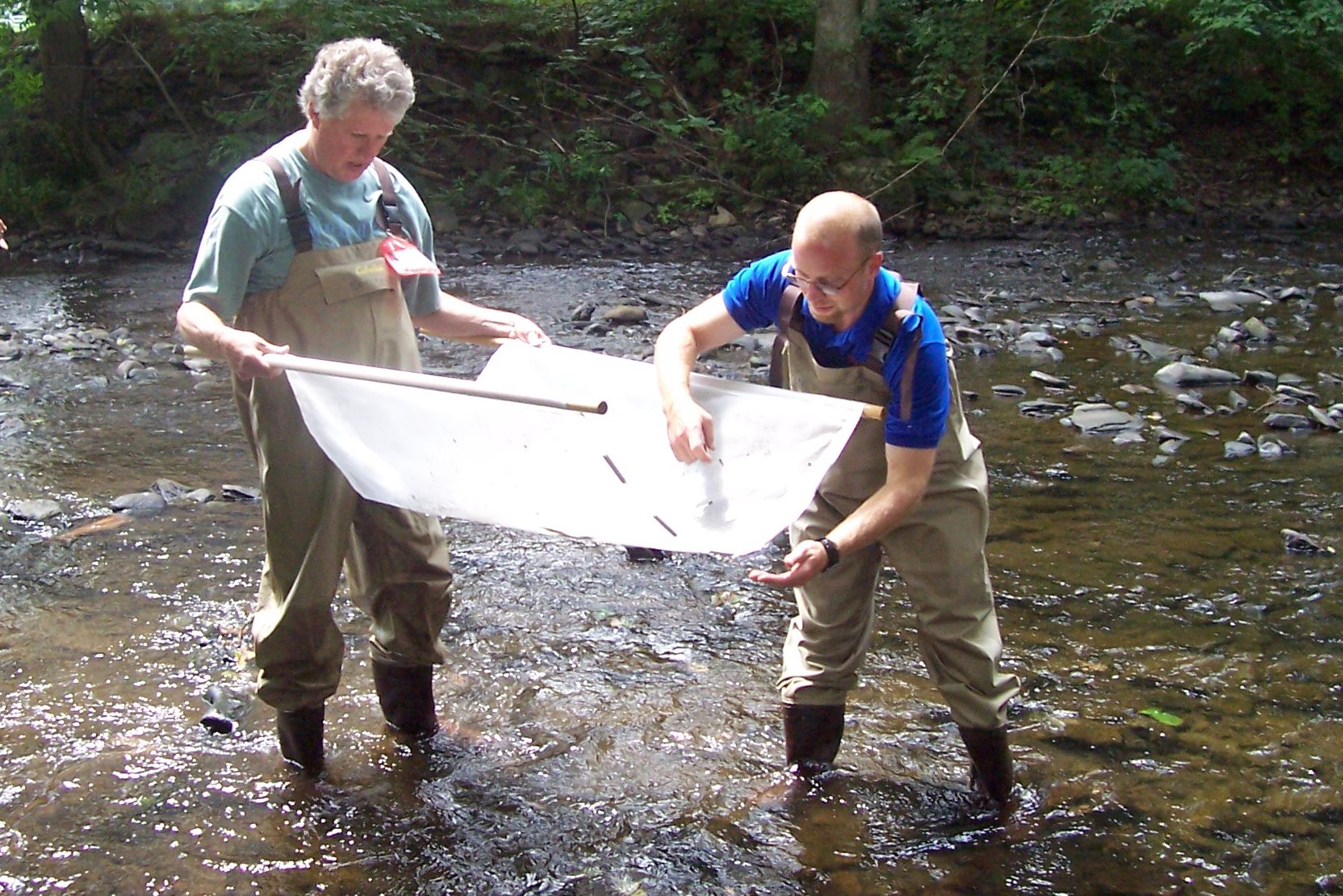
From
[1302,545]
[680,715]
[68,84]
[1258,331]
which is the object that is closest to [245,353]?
[680,715]

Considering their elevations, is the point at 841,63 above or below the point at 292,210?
above

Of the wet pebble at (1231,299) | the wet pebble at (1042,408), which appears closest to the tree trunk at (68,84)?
the wet pebble at (1042,408)

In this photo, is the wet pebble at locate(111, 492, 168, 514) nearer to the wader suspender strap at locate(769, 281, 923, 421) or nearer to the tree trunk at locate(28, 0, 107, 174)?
the wader suspender strap at locate(769, 281, 923, 421)

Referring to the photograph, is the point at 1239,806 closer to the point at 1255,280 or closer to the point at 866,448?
the point at 866,448

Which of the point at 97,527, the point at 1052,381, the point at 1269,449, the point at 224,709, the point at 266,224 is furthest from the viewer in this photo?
the point at 1052,381

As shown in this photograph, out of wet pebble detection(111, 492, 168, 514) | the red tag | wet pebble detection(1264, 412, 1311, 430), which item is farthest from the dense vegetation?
the red tag

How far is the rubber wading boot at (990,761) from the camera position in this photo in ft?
11.0

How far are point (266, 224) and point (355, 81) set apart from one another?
16.1 inches

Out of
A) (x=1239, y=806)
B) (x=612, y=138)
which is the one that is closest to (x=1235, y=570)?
(x=1239, y=806)

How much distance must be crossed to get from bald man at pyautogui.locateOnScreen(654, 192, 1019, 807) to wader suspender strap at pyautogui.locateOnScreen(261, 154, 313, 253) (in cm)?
93

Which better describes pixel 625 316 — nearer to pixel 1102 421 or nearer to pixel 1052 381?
pixel 1052 381

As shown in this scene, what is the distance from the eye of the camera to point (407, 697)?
3730mm

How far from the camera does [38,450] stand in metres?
6.80

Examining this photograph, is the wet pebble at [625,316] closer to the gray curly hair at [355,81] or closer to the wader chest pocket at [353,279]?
the wader chest pocket at [353,279]
